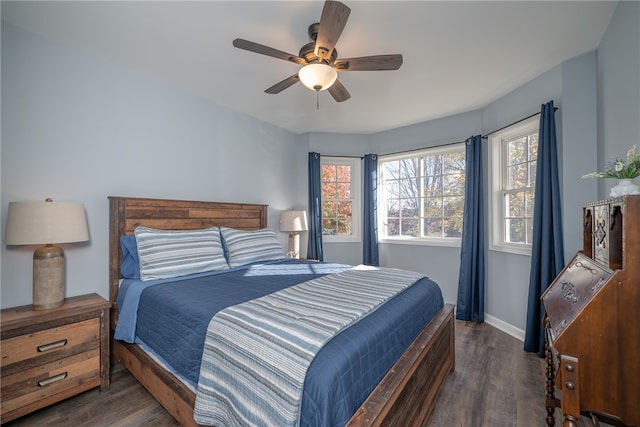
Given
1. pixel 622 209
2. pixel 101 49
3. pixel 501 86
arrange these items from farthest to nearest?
pixel 501 86 → pixel 101 49 → pixel 622 209

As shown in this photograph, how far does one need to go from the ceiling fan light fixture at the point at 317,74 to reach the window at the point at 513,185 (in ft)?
Result: 7.39

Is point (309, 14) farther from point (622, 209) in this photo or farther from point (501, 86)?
point (501, 86)

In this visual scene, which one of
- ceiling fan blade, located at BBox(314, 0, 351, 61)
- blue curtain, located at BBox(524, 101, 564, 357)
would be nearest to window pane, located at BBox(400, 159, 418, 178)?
blue curtain, located at BBox(524, 101, 564, 357)

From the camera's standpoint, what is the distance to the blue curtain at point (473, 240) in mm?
3254

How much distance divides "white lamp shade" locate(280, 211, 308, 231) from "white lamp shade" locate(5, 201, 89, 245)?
7.58 feet

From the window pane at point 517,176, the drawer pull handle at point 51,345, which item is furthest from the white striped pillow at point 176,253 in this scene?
the window pane at point 517,176

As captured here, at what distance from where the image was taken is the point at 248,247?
9.46ft

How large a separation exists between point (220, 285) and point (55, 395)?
1.18 meters

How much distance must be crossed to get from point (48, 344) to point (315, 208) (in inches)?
120

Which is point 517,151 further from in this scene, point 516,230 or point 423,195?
point 423,195

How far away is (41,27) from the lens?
196 cm

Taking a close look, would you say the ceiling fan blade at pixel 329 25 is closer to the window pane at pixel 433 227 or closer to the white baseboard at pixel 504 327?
the window pane at pixel 433 227

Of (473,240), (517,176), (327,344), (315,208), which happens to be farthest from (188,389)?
(517,176)

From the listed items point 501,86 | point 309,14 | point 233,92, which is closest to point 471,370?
point 501,86
